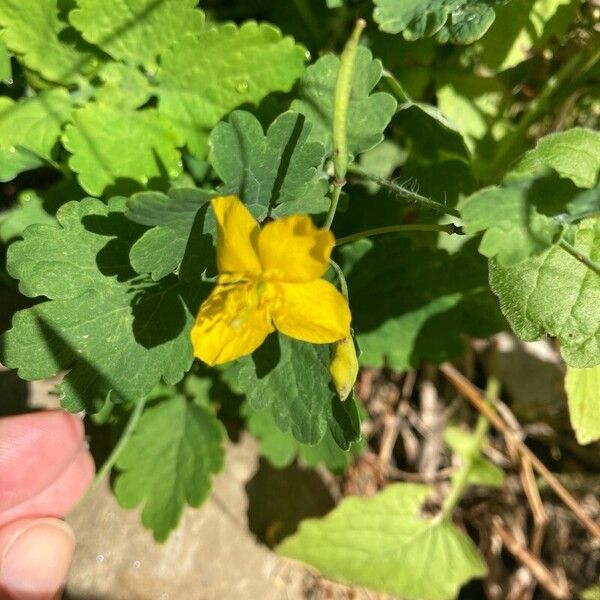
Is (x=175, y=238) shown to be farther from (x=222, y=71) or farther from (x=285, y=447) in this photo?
(x=285, y=447)

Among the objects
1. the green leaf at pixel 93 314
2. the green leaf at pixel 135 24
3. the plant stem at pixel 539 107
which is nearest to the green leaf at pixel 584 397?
the plant stem at pixel 539 107

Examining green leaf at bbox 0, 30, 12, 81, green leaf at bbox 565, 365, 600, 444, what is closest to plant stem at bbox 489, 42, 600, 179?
green leaf at bbox 565, 365, 600, 444

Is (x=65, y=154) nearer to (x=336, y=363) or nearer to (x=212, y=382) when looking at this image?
(x=212, y=382)

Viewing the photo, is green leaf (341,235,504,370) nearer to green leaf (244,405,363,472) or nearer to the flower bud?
green leaf (244,405,363,472)

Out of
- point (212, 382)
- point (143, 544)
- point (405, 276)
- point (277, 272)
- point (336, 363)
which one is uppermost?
point (277, 272)

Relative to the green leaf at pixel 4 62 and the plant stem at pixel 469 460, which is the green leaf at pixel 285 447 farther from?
the green leaf at pixel 4 62

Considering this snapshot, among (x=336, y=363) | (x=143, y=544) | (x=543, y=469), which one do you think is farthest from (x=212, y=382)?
(x=543, y=469)
